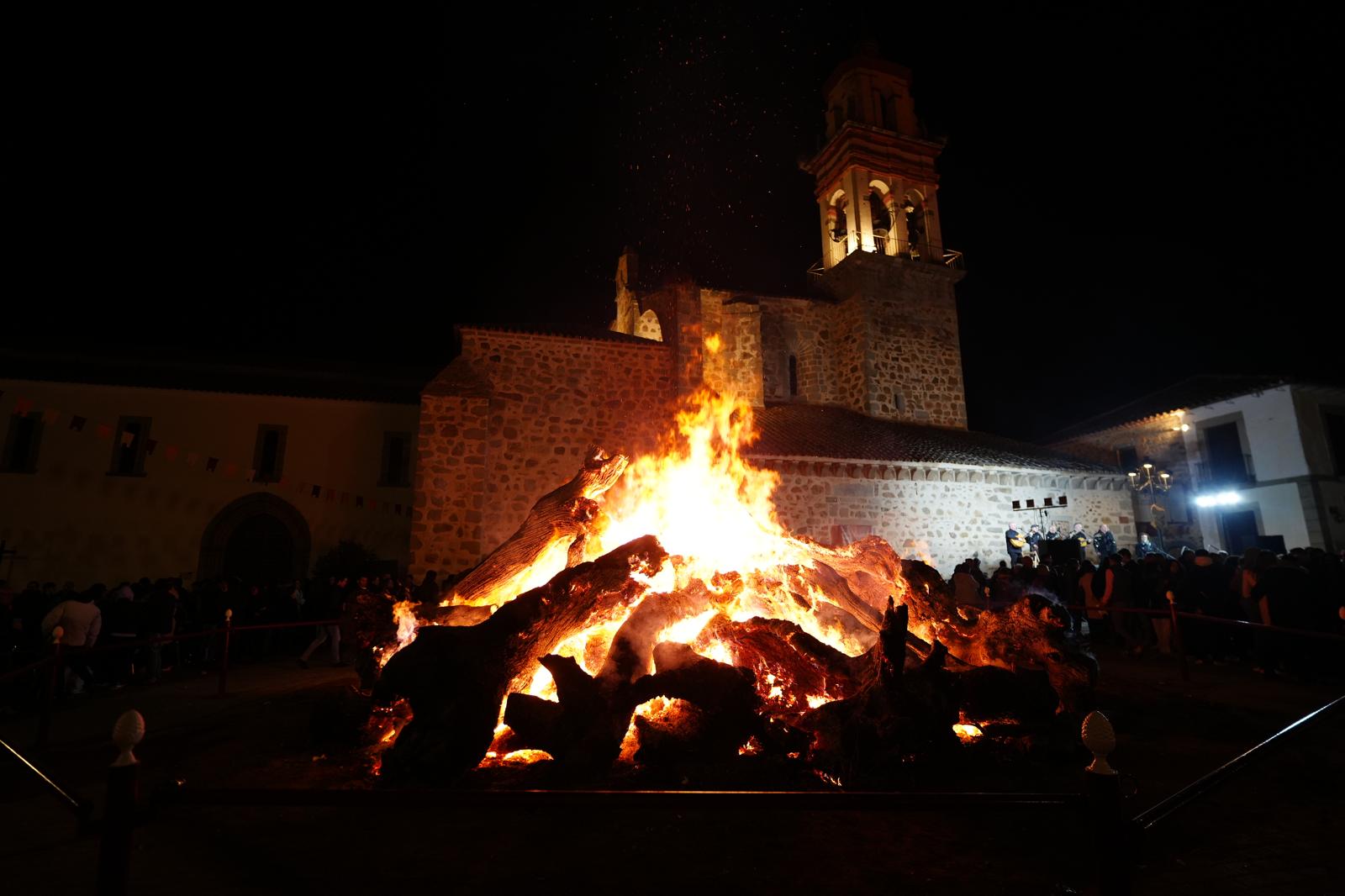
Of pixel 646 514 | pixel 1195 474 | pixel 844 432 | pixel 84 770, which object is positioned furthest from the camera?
pixel 1195 474

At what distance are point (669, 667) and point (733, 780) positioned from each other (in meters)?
1.12

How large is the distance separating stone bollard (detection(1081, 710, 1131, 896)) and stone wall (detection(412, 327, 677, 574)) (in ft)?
46.9

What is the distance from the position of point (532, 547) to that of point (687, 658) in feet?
9.94

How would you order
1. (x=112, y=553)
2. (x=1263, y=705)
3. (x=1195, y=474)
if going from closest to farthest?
1. (x=1263, y=705)
2. (x=112, y=553)
3. (x=1195, y=474)

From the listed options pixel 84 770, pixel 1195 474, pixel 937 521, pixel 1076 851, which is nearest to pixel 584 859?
pixel 1076 851

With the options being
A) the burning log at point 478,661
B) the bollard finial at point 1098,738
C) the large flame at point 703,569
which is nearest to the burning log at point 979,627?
the large flame at point 703,569

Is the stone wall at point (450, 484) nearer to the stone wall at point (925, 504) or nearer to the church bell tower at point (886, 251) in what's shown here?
the stone wall at point (925, 504)

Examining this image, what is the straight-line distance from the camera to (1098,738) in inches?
94.7

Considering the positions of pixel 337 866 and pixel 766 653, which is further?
pixel 766 653

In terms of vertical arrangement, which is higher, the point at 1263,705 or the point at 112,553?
the point at 112,553

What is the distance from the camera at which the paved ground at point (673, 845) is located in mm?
3291

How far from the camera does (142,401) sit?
19.0 metres

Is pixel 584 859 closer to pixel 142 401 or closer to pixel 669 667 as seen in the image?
pixel 669 667

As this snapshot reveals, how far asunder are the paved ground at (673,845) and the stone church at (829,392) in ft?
34.9
